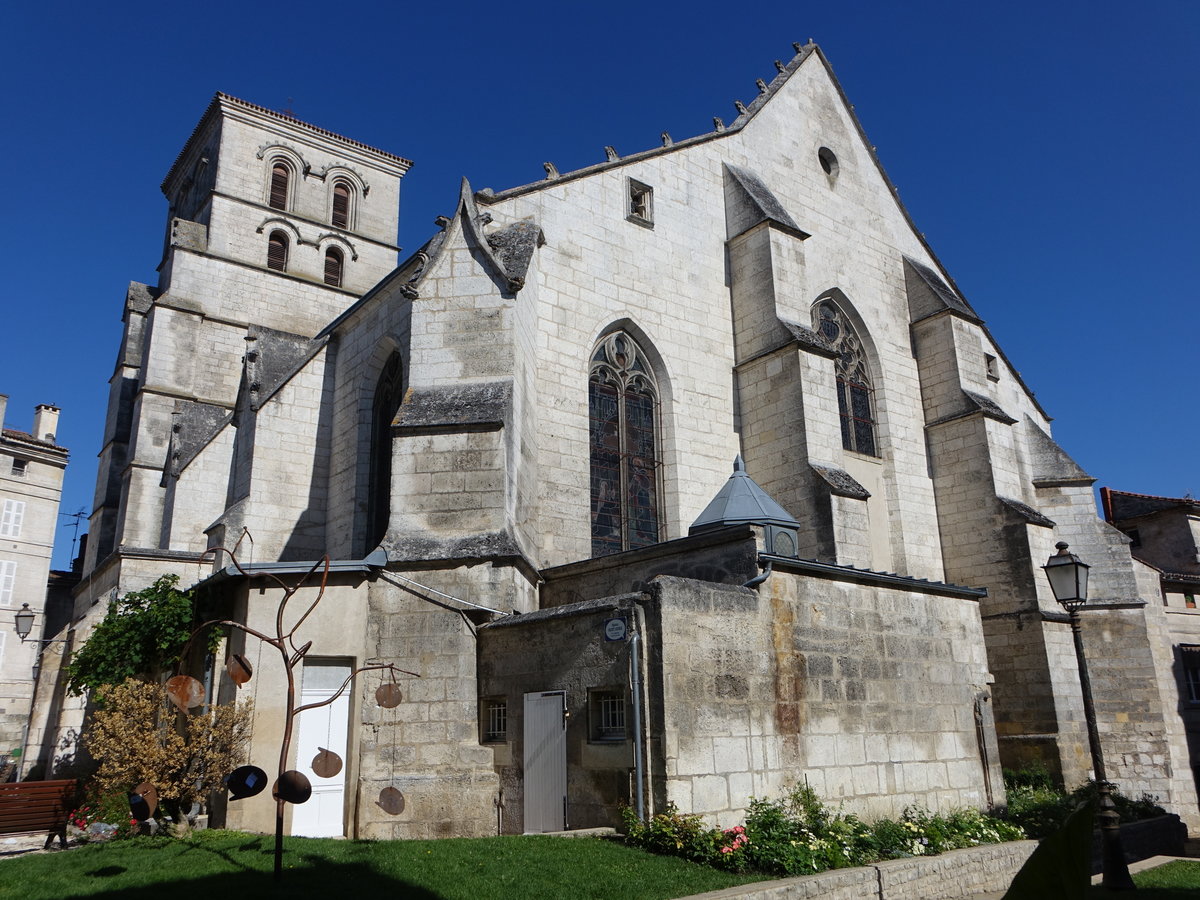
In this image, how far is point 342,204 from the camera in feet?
100

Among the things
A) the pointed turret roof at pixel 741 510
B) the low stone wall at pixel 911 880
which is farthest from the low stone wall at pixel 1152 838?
the pointed turret roof at pixel 741 510

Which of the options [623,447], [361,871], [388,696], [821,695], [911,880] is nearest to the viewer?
[361,871]

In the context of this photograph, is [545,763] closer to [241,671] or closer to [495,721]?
[495,721]

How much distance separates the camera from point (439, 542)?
1107 cm

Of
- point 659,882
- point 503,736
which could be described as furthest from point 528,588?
point 659,882

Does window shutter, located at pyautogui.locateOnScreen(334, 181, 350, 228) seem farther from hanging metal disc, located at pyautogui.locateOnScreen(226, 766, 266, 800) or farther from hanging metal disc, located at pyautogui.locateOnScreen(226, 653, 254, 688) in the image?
hanging metal disc, located at pyautogui.locateOnScreen(226, 766, 266, 800)

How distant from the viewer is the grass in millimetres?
6723

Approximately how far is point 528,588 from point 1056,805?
25.3 ft

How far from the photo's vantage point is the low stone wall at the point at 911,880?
6.95 meters

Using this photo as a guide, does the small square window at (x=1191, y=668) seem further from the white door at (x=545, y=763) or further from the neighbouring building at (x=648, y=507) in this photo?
the white door at (x=545, y=763)

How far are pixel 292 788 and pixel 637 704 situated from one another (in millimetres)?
3157

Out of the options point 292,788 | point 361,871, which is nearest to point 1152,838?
point 361,871

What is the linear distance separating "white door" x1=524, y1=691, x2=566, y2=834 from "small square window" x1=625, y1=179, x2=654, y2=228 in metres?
9.06

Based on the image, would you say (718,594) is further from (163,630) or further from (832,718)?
(163,630)
